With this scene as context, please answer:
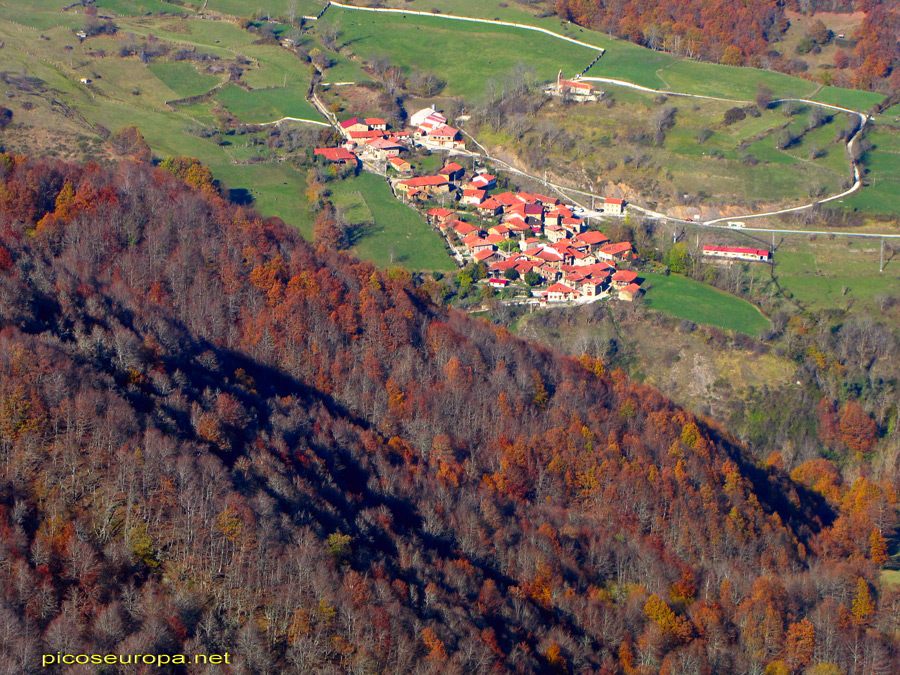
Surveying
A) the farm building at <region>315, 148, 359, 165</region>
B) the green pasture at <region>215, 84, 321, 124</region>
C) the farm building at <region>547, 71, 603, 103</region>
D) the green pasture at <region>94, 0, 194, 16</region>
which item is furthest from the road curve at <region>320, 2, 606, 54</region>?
the farm building at <region>315, 148, 359, 165</region>

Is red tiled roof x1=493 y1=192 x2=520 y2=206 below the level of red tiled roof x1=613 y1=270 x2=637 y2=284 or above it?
above

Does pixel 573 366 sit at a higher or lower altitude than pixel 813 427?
higher

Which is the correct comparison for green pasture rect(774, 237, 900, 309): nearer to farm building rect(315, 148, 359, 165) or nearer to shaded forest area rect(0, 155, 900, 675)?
shaded forest area rect(0, 155, 900, 675)

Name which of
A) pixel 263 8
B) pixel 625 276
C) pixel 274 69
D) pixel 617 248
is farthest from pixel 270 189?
pixel 263 8

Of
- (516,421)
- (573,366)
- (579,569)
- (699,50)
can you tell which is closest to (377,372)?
(516,421)

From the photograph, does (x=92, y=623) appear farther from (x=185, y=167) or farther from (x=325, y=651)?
(x=185, y=167)

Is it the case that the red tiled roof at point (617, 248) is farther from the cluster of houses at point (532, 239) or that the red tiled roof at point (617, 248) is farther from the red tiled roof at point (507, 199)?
the red tiled roof at point (507, 199)

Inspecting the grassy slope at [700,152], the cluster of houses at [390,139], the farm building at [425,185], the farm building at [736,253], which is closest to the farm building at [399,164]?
the cluster of houses at [390,139]
